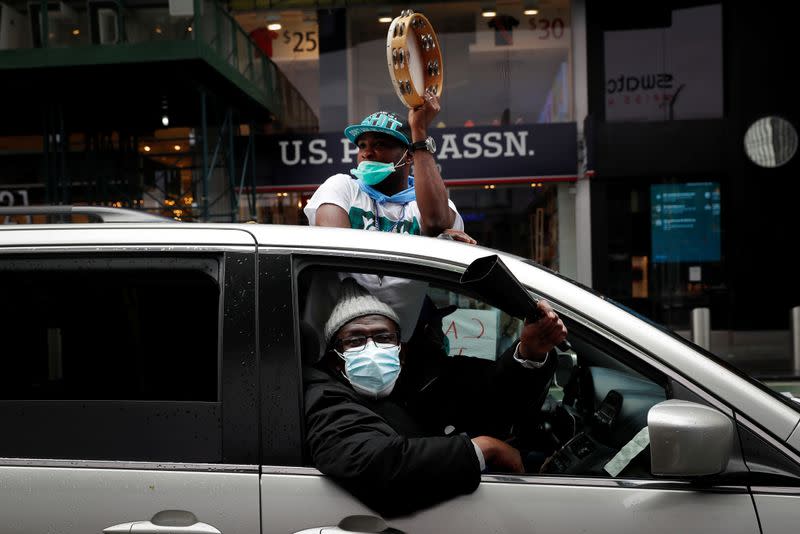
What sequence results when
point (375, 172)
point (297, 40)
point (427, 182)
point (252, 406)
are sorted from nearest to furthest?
point (252, 406) → point (427, 182) → point (375, 172) → point (297, 40)

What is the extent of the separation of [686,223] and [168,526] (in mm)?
14866

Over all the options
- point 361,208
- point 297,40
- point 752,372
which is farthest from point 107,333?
point 297,40

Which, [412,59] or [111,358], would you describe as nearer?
[111,358]

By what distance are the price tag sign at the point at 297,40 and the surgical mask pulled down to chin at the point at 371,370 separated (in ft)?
49.1

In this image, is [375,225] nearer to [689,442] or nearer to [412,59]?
[412,59]

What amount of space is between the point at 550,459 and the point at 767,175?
14.9 meters

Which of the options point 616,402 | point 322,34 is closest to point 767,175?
point 322,34

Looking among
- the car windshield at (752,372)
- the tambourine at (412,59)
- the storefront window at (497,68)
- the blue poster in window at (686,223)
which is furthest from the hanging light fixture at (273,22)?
the tambourine at (412,59)

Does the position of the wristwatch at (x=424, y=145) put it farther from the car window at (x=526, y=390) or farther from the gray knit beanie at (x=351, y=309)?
the gray knit beanie at (x=351, y=309)

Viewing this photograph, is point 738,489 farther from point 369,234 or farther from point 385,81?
point 385,81

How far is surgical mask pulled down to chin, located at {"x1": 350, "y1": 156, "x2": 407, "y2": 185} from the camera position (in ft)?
10.7

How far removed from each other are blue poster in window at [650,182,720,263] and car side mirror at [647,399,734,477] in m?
14.2

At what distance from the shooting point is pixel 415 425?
7.41 ft

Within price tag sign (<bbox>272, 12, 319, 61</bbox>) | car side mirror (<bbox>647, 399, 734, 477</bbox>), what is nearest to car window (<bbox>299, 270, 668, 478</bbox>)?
car side mirror (<bbox>647, 399, 734, 477</bbox>)
